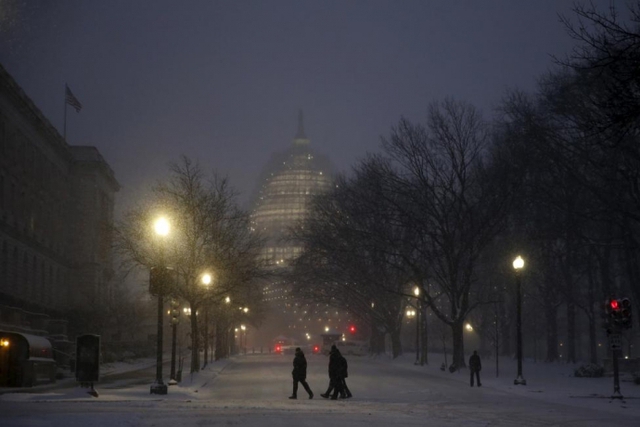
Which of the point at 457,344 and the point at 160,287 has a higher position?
the point at 160,287

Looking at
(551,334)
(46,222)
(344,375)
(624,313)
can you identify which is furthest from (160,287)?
(46,222)

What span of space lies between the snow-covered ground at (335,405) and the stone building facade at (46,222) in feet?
63.7

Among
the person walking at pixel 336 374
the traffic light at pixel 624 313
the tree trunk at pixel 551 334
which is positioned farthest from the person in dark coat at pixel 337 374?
the tree trunk at pixel 551 334

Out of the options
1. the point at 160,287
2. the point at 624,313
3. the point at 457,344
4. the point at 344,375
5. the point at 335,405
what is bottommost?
the point at 335,405

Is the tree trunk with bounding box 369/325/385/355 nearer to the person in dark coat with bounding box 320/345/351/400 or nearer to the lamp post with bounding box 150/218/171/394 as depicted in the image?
the lamp post with bounding box 150/218/171/394

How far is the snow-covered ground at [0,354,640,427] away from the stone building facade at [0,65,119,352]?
63.7 ft

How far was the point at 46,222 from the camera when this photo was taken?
88.2 meters

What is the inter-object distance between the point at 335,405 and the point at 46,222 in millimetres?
65152

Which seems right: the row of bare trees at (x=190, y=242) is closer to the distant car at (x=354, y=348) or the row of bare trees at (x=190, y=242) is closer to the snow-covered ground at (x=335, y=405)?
the snow-covered ground at (x=335, y=405)

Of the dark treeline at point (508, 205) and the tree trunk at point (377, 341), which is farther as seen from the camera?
the tree trunk at point (377, 341)

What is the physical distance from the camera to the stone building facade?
6931 centimetres

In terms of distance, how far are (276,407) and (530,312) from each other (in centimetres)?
7071

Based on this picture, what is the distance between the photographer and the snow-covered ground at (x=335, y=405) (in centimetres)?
2227

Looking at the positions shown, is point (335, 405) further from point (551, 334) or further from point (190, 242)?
point (551, 334)
